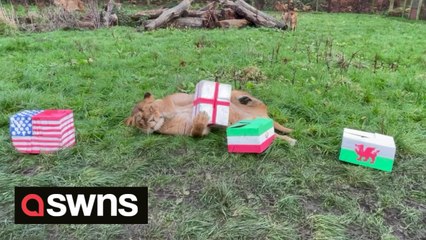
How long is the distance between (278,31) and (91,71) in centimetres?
566

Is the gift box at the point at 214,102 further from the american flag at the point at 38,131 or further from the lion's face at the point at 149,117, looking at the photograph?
the american flag at the point at 38,131

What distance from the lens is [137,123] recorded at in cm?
363

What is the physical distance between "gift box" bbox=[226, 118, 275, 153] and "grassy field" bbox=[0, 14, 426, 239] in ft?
0.24

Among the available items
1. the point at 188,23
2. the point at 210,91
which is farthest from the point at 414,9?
the point at 210,91

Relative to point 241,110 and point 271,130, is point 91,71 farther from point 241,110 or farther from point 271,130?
point 271,130

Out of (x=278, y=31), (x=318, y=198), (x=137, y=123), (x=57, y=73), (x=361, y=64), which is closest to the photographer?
(x=318, y=198)

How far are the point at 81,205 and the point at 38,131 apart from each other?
95cm

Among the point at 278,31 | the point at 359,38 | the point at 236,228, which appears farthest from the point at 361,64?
the point at 236,228

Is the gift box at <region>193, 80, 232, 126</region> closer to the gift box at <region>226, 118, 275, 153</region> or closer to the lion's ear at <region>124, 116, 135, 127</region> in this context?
the gift box at <region>226, 118, 275, 153</region>

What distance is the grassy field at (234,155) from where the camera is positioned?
240cm

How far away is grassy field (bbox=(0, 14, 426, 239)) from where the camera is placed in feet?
7.89

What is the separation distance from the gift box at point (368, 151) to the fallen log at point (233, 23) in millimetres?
7731

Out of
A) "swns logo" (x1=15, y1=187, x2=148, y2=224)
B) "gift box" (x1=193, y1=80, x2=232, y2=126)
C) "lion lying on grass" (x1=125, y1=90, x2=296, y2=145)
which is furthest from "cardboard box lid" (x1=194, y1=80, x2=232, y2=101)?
"swns logo" (x1=15, y1=187, x2=148, y2=224)

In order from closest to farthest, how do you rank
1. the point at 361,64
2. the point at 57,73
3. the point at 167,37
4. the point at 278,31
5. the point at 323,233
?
the point at 323,233 < the point at 57,73 < the point at 361,64 < the point at 167,37 < the point at 278,31
